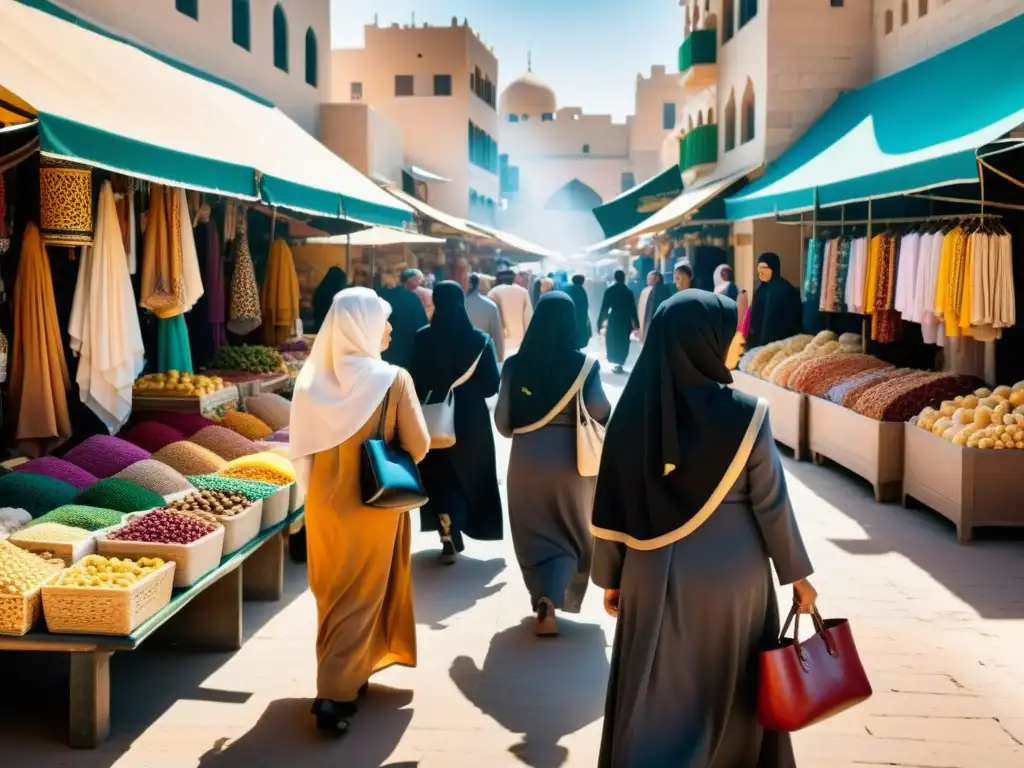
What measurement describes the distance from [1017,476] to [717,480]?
4556 millimetres

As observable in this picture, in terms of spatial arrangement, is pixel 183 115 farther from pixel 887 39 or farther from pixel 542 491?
pixel 887 39

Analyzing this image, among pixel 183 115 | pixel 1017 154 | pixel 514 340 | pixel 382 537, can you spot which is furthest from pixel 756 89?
pixel 382 537

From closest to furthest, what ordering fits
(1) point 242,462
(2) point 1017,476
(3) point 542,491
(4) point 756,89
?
(3) point 542,491
(1) point 242,462
(2) point 1017,476
(4) point 756,89

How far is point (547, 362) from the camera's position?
553 centimetres

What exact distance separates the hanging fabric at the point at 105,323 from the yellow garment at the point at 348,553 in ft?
9.84

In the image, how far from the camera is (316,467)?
14.4ft

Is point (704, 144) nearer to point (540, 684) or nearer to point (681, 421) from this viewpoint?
point (540, 684)

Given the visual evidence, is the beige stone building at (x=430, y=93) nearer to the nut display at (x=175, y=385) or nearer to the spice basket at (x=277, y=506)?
the nut display at (x=175, y=385)

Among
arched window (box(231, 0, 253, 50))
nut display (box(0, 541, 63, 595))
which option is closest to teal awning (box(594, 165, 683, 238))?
arched window (box(231, 0, 253, 50))

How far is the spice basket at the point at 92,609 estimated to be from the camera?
4.02m

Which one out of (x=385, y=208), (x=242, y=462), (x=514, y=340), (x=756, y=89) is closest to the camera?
(x=242, y=462)

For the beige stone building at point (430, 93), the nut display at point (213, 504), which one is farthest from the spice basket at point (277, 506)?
the beige stone building at point (430, 93)

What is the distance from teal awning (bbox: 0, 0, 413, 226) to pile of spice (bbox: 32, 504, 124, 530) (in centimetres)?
155

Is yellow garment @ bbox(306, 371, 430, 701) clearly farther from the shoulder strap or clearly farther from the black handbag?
the shoulder strap
